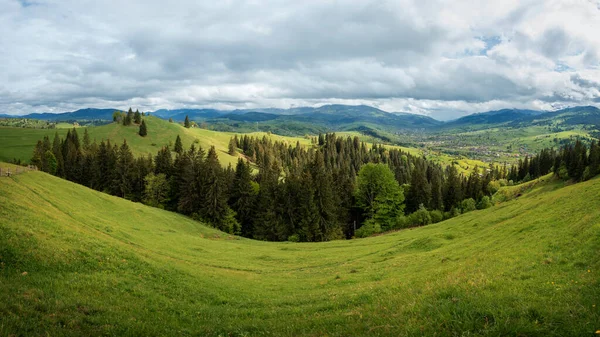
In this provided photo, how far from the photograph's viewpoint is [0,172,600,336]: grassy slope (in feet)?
35.0

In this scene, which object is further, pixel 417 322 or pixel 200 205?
pixel 200 205

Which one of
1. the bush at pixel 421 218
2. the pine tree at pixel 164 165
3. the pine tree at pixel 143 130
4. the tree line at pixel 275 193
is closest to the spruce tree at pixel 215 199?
the tree line at pixel 275 193

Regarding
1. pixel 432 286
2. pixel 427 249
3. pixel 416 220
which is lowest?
pixel 416 220

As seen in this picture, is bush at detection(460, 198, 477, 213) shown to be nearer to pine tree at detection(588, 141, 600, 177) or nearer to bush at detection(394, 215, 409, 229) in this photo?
bush at detection(394, 215, 409, 229)

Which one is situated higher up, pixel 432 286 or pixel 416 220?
pixel 432 286

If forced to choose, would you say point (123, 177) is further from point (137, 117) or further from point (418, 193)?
point (137, 117)

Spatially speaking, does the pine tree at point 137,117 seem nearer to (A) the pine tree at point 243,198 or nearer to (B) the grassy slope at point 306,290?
(A) the pine tree at point 243,198

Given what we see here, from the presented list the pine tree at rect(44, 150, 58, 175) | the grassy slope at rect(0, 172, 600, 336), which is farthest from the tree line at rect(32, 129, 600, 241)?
the grassy slope at rect(0, 172, 600, 336)

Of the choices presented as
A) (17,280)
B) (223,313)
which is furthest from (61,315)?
(223,313)

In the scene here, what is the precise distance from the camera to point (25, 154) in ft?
491

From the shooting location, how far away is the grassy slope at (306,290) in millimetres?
10656

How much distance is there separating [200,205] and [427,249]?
58254 millimetres

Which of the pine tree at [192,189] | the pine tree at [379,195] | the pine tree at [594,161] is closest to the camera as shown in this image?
the pine tree at [192,189]

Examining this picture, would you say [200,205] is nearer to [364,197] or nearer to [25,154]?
[364,197]
